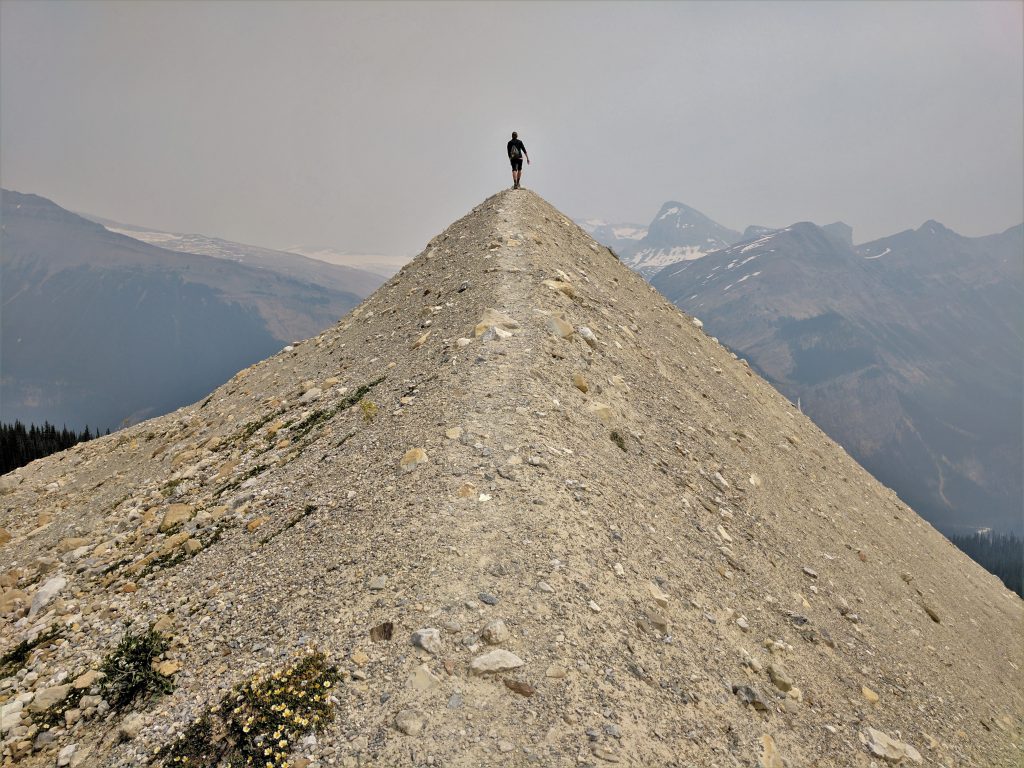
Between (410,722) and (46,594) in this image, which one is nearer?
(410,722)

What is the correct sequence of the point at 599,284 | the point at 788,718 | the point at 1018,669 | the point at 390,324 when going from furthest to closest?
the point at 599,284, the point at 390,324, the point at 1018,669, the point at 788,718

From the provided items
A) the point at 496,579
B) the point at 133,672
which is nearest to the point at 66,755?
the point at 133,672

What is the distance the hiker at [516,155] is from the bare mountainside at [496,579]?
27.5 feet

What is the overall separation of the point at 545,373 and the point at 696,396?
8375 millimetres

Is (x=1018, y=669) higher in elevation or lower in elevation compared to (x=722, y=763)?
lower

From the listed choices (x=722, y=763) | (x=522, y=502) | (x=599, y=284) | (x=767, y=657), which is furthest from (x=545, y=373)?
(x=599, y=284)

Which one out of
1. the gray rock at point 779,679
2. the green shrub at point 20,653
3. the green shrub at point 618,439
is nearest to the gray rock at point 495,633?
the gray rock at point 779,679

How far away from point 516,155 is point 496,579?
23475mm

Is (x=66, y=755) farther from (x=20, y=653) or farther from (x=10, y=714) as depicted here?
(x=20, y=653)

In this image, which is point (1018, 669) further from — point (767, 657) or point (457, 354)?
point (457, 354)

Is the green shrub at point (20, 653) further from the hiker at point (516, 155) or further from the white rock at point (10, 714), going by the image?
the hiker at point (516, 155)

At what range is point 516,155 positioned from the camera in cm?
2633

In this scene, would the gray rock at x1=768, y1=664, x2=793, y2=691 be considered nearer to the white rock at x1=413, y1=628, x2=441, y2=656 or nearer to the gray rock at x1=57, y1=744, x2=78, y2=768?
the white rock at x1=413, y1=628, x2=441, y2=656

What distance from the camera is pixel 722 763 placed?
7.02 metres
